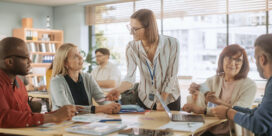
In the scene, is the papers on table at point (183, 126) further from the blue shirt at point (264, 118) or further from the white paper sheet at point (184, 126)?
the blue shirt at point (264, 118)

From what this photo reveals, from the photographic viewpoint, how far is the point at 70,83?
2785mm

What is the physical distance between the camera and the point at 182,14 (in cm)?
778

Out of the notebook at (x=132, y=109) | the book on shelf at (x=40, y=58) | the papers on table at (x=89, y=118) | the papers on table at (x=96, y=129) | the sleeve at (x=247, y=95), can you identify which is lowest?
the notebook at (x=132, y=109)

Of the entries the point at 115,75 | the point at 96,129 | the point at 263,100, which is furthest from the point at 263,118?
the point at 115,75

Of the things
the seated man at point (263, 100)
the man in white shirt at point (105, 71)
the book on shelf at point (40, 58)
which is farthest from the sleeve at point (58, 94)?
the book on shelf at point (40, 58)

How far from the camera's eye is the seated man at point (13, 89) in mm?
1979

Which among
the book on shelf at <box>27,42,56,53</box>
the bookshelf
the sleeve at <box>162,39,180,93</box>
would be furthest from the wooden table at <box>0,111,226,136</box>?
the book on shelf at <box>27,42,56,53</box>

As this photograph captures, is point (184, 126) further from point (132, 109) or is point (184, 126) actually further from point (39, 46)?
point (39, 46)

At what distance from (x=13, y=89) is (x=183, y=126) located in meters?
1.15

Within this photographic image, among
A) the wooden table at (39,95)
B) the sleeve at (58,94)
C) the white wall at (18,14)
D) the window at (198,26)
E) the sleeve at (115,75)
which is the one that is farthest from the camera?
the white wall at (18,14)

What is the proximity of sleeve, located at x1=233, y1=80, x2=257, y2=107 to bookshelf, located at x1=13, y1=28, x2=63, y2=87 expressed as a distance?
7.15m

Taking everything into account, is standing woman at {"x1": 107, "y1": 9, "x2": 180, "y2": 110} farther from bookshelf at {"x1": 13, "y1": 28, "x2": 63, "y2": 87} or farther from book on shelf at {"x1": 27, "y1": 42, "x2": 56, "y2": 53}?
book on shelf at {"x1": 27, "y1": 42, "x2": 56, "y2": 53}

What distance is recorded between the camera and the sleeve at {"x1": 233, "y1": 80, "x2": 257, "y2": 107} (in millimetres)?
2744

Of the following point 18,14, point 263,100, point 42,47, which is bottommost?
point 263,100
